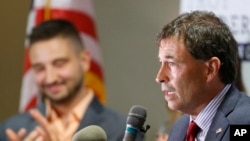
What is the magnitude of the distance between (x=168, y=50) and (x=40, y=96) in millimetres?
2204

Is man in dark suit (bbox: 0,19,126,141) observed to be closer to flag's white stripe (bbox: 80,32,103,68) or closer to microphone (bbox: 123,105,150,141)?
flag's white stripe (bbox: 80,32,103,68)

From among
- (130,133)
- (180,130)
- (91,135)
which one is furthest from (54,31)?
(130,133)

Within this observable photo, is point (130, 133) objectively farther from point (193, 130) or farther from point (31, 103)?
point (31, 103)

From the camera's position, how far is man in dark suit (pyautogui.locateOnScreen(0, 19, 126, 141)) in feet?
13.0

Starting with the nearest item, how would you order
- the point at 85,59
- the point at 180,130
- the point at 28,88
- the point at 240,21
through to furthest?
the point at 180,130 → the point at 240,21 → the point at 85,59 → the point at 28,88

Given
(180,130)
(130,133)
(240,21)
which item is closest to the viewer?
(130,133)

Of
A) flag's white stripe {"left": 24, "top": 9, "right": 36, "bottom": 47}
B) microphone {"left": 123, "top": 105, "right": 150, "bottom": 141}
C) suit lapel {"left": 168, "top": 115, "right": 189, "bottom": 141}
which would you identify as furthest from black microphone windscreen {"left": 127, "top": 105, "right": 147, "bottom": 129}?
flag's white stripe {"left": 24, "top": 9, "right": 36, "bottom": 47}

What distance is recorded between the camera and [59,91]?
401cm

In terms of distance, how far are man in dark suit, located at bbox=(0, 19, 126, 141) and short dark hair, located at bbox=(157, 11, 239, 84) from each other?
1905 millimetres

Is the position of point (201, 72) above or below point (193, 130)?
above

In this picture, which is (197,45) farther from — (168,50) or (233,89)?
(233,89)

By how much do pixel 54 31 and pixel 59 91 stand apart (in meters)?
0.43

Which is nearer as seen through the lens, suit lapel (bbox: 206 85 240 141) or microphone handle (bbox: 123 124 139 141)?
microphone handle (bbox: 123 124 139 141)

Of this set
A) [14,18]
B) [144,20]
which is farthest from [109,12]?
[14,18]
